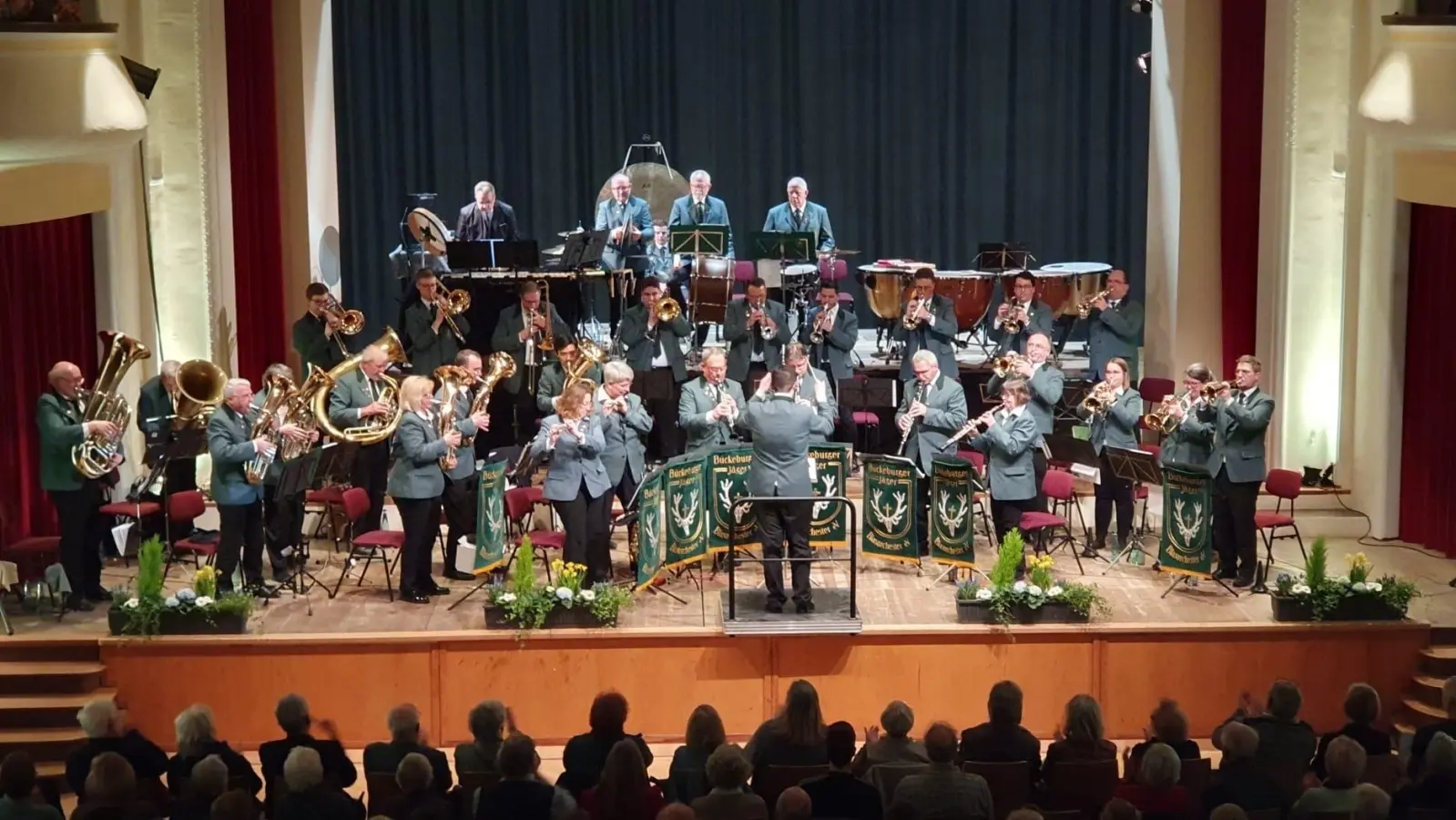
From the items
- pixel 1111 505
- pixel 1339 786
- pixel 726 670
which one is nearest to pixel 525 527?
pixel 726 670

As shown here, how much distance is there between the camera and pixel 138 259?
1598 cm

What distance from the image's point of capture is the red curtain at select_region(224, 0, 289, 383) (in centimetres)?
1702

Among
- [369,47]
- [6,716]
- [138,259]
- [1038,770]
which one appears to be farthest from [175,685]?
A: [369,47]

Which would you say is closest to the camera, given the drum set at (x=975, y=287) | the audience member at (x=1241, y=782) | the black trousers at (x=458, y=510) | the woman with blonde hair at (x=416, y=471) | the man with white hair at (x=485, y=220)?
the audience member at (x=1241, y=782)

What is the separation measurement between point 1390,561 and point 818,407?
457 cm

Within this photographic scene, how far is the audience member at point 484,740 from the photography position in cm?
940

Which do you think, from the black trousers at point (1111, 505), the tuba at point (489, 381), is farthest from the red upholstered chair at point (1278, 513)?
the tuba at point (489, 381)

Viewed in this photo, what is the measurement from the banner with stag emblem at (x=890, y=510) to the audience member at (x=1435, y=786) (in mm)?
5556

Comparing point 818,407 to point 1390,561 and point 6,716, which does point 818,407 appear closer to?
point 1390,561

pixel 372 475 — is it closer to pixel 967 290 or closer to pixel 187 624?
pixel 187 624

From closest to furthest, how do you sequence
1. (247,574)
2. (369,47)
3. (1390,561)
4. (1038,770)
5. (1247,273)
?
(1038,770) → (247,574) → (1390,561) → (1247,273) → (369,47)

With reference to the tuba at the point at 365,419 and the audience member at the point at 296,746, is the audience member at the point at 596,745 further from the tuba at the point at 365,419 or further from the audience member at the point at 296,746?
the tuba at the point at 365,419

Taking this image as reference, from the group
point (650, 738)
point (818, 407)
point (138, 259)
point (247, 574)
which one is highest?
point (138, 259)

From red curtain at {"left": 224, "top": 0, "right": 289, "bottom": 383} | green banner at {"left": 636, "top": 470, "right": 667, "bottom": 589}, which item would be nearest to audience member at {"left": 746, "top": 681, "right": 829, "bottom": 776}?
green banner at {"left": 636, "top": 470, "right": 667, "bottom": 589}
